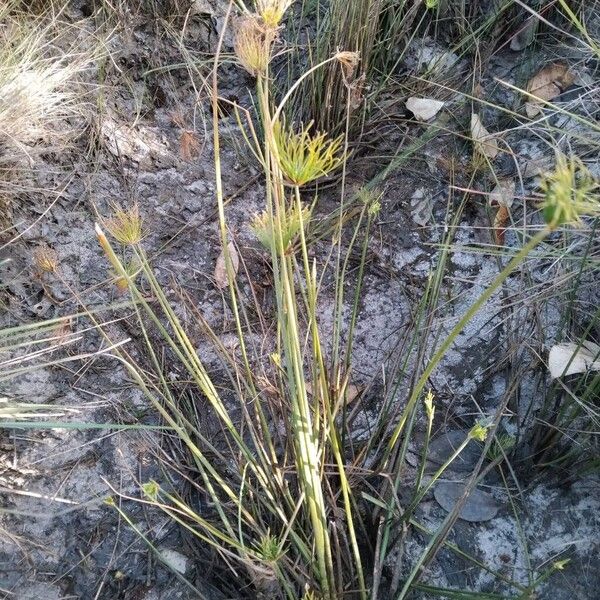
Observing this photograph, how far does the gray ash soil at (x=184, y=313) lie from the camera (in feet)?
3.78

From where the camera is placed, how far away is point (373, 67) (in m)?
1.66

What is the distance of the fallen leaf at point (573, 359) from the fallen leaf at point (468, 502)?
0.27m

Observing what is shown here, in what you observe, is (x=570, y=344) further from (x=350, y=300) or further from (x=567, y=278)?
(x=350, y=300)

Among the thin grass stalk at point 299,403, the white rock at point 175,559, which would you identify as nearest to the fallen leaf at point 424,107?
the thin grass stalk at point 299,403

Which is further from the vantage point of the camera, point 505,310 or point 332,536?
point 505,310

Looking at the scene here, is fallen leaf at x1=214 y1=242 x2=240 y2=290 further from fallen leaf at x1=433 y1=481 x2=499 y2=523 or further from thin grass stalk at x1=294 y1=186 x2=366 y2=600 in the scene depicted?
fallen leaf at x1=433 y1=481 x2=499 y2=523

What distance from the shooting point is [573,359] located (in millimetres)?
1157

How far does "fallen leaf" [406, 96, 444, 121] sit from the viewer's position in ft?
5.34

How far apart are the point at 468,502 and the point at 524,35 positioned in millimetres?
1262

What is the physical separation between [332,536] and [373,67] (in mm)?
1176

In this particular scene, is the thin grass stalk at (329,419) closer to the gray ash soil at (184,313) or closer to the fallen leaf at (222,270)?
the gray ash soil at (184,313)

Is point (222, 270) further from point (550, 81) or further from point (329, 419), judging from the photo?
point (550, 81)

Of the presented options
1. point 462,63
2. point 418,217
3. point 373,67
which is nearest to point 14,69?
point 373,67

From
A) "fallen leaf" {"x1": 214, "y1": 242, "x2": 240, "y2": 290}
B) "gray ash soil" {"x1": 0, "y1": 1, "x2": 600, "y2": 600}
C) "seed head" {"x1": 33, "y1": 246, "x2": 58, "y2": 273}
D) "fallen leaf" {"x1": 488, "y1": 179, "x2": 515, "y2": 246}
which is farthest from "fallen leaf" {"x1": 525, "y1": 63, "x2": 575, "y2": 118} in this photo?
"seed head" {"x1": 33, "y1": 246, "x2": 58, "y2": 273}
